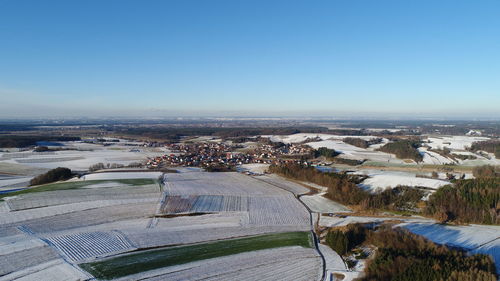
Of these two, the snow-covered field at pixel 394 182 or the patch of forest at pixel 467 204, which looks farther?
the snow-covered field at pixel 394 182

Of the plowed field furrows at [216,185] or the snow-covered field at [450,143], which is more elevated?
the snow-covered field at [450,143]

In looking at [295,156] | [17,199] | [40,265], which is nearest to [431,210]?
[40,265]

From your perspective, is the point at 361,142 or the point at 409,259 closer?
the point at 409,259

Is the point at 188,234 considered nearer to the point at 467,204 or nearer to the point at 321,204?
the point at 321,204

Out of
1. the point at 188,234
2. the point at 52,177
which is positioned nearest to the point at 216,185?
the point at 188,234

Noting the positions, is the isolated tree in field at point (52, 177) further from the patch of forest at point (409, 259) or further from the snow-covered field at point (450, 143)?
the snow-covered field at point (450, 143)

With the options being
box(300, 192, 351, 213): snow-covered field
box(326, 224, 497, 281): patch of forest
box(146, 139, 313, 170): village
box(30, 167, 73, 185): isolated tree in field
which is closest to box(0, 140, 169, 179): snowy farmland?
box(146, 139, 313, 170): village

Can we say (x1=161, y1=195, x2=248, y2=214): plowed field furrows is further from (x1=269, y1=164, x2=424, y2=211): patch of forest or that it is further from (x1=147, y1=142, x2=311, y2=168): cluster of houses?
(x1=147, y1=142, x2=311, y2=168): cluster of houses

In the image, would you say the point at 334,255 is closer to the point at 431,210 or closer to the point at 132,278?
the point at 132,278

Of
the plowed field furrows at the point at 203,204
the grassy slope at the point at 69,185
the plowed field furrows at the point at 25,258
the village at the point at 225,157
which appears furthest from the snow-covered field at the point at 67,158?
the plowed field furrows at the point at 25,258
